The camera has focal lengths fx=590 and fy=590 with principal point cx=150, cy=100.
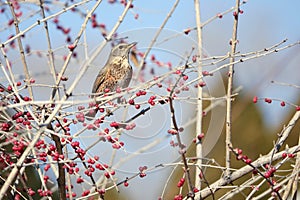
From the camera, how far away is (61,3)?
220cm

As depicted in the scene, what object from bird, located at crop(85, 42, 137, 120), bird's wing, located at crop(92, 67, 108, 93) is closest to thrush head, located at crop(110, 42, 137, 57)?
bird, located at crop(85, 42, 137, 120)

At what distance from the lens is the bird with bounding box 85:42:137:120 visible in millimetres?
3146

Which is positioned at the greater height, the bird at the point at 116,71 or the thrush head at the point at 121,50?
the thrush head at the point at 121,50

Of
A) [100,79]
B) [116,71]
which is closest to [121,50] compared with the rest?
[116,71]

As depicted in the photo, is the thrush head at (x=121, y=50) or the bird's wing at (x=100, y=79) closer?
the bird's wing at (x=100, y=79)

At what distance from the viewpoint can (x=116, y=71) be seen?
3268 millimetres

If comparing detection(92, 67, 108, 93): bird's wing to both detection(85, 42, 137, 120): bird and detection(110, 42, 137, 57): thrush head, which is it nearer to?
detection(85, 42, 137, 120): bird

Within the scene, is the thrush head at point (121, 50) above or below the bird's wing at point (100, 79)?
above

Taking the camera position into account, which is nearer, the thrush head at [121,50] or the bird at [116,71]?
the bird at [116,71]

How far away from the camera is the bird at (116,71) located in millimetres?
3146

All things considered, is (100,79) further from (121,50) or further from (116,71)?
(121,50)

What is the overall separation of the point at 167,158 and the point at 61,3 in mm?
853

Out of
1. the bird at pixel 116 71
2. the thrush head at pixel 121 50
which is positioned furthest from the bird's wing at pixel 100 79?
the thrush head at pixel 121 50

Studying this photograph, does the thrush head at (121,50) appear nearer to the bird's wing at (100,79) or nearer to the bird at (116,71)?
the bird at (116,71)
